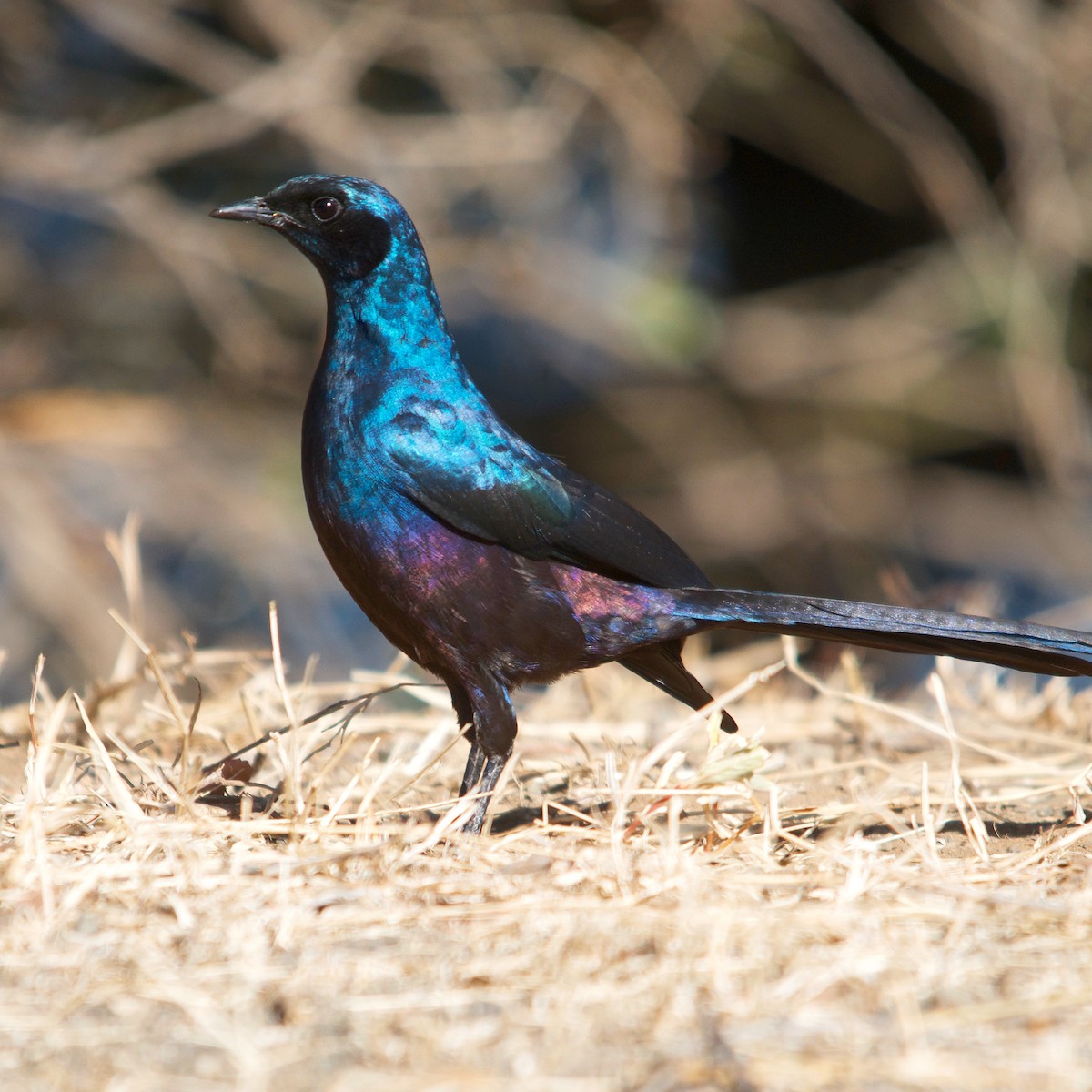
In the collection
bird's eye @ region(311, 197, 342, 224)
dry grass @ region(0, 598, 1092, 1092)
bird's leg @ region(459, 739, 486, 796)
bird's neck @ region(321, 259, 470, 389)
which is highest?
bird's eye @ region(311, 197, 342, 224)

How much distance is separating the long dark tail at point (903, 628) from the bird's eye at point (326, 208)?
1.18 metres

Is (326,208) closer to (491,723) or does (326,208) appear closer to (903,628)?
(491,723)

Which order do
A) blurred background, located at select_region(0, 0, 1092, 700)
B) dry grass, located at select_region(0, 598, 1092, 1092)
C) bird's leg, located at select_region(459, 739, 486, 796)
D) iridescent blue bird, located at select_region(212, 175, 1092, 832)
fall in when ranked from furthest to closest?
blurred background, located at select_region(0, 0, 1092, 700)
bird's leg, located at select_region(459, 739, 486, 796)
iridescent blue bird, located at select_region(212, 175, 1092, 832)
dry grass, located at select_region(0, 598, 1092, 1092)

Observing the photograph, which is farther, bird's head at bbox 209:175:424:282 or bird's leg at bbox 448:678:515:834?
bird's head at bbox 209:175:424:282

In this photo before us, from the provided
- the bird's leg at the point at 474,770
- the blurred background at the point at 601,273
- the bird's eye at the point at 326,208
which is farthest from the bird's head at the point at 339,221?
the blurred background at the point at 601,273

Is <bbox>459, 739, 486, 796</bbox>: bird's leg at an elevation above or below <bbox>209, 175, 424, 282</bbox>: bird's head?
below

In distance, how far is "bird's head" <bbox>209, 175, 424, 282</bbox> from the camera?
125 inches

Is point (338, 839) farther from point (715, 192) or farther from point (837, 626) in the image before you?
point (715, 192)

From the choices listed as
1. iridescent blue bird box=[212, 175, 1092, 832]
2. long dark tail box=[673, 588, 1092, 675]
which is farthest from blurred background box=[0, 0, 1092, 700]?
long dark tail box=[673, 588, 1092, 675]

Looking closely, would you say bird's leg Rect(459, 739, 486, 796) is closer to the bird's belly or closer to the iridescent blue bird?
the iridescent blue bird

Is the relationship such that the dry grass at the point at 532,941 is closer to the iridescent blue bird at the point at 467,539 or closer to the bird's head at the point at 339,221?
the iridescent blue bird at the point at 467,539

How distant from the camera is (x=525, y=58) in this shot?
6871mm

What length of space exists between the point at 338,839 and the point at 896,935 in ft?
3.23

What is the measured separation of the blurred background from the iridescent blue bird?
126 inches
